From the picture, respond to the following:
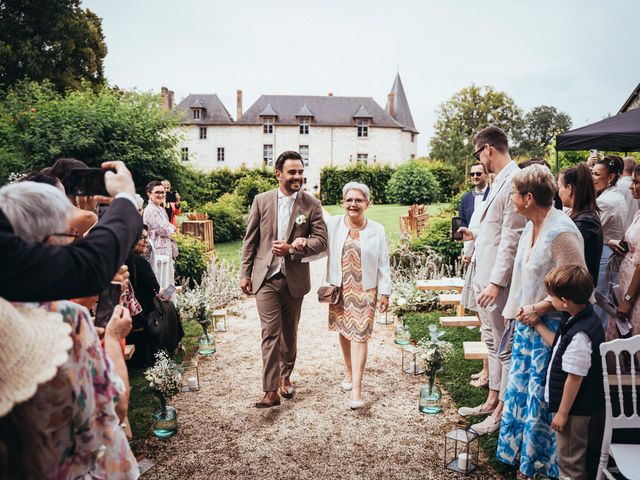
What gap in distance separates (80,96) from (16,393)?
12517 millimetres

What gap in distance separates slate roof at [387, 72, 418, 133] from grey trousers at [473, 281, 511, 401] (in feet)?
161

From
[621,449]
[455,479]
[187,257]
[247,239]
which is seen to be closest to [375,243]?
[247,239]

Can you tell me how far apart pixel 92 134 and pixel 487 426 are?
10515 millimetres

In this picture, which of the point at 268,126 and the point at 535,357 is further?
the point at 268,126

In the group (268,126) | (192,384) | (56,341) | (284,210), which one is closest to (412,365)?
(284,210)

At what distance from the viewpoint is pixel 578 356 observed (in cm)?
301

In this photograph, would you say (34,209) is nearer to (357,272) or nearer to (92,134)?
(357,272)

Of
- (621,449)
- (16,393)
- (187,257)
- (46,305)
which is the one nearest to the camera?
(16,393)

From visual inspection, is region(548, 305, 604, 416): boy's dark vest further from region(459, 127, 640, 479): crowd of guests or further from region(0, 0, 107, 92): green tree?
region(0, 0, 107, 92): green tree

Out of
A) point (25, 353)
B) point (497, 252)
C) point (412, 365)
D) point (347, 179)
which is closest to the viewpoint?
point (25, 353)

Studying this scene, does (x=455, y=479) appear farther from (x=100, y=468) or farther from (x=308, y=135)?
(x=308, y=135)

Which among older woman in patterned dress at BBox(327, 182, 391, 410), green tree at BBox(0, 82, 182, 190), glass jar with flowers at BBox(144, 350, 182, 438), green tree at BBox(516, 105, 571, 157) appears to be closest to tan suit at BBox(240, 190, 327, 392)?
older woman in patterned dress at BBox(327, 182, 391, 410)

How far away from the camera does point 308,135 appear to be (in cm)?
4634

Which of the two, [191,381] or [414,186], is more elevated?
[414,186]
